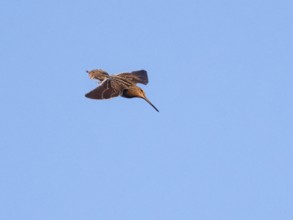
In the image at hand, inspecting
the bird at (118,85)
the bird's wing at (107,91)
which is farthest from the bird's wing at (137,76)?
the bird's wing at (107,91)

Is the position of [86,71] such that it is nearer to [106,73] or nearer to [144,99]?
[106,73]

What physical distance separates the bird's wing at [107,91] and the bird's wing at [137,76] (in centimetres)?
279

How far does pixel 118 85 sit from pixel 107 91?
1653 millimetres

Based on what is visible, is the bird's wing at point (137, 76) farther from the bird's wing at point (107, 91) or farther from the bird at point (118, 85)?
the bird's wing at point (107, 91)

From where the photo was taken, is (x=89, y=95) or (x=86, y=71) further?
(x=86, y=71)

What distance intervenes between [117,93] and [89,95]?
2571 mm

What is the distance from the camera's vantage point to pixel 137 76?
1895 inches

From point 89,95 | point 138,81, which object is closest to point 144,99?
point 138,81

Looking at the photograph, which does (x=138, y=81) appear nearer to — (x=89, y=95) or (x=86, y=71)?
(x=86, y=71)

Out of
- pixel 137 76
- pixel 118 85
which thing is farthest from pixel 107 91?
pixel 137 76

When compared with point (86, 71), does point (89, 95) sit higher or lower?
lower

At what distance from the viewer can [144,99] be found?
45.3m

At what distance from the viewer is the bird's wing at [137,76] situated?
154 feet

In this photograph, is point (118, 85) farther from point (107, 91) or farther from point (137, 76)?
point (137, 76)
